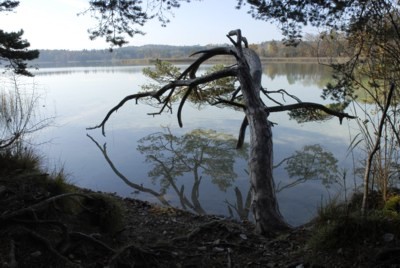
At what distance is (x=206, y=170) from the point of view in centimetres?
657

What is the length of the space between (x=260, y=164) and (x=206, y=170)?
2.99 m

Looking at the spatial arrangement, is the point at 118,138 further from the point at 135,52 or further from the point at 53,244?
the point at 135,52

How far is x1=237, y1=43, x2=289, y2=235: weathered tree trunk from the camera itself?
3303 mm

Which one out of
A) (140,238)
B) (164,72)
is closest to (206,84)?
(164,72)

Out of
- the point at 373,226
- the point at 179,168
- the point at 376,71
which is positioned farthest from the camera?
the point at 179,168

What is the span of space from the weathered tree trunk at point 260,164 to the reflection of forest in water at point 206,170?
1.21 meters

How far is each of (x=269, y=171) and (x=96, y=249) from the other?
189cm

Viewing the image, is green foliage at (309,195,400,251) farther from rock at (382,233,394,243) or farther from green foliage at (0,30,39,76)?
green foliage at (0,30,39,76)

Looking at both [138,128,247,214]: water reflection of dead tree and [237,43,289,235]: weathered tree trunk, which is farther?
[138,128,247,214]: water reflection of dead tree

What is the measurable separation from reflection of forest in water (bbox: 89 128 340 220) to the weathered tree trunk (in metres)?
1.21

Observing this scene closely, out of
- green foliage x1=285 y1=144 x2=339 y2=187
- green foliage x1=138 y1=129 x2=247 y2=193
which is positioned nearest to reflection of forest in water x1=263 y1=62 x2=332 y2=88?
green foliage x1=138 y1=129 x2=247 y2=193

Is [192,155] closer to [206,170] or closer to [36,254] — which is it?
[206,170]

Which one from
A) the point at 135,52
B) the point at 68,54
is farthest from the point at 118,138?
the point at 68,54

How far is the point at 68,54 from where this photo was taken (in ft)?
256
